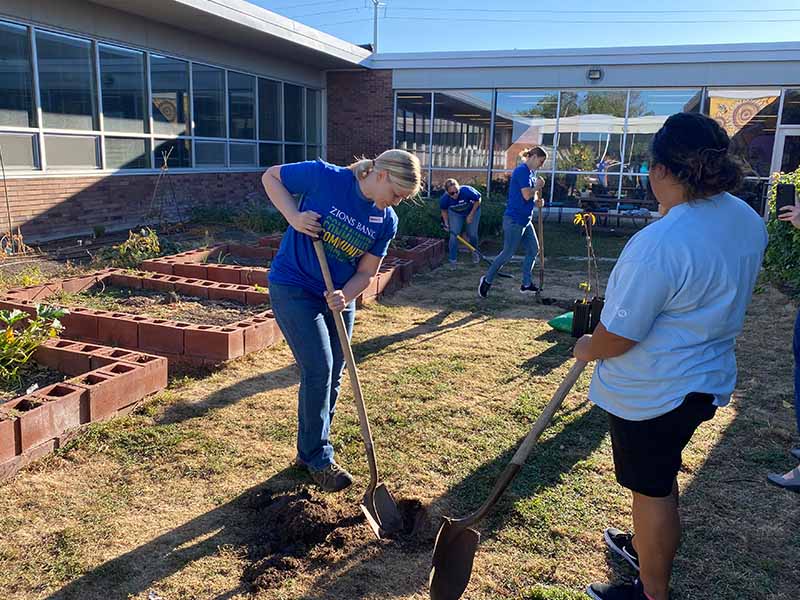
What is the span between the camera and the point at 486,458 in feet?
11.9

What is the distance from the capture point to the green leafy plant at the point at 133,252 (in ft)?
24.3

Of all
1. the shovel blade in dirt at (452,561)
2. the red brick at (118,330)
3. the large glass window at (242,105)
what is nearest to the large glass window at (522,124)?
the large glass window at (242,105)

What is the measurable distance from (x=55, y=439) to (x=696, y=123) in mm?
3349

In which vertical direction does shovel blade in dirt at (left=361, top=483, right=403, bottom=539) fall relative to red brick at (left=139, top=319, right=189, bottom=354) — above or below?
below

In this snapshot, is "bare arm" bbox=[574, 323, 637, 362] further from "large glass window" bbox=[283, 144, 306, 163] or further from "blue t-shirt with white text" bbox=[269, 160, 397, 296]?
"large glass window" bbox=[283, 144, 306, 163]

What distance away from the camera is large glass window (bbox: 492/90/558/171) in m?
16.3

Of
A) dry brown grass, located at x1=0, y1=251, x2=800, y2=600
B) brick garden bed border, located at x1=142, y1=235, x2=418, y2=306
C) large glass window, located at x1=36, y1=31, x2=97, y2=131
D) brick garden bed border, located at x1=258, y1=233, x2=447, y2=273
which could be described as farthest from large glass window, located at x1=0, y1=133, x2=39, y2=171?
dry brown grass, located at x1=0, y1=251, x2=800, y2=600

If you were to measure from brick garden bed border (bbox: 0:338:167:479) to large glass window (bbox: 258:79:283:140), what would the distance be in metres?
11.3

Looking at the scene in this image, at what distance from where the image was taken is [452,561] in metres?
2.50

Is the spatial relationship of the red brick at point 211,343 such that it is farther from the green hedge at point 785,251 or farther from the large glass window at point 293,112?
the large glass window at point 293,112

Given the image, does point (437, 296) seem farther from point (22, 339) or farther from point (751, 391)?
point (22, 339)

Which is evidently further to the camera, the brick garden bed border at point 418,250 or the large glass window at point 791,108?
the large glass window at point 791,108

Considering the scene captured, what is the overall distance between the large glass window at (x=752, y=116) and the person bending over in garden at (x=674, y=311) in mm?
14545

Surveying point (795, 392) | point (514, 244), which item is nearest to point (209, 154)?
point (514, 244)
